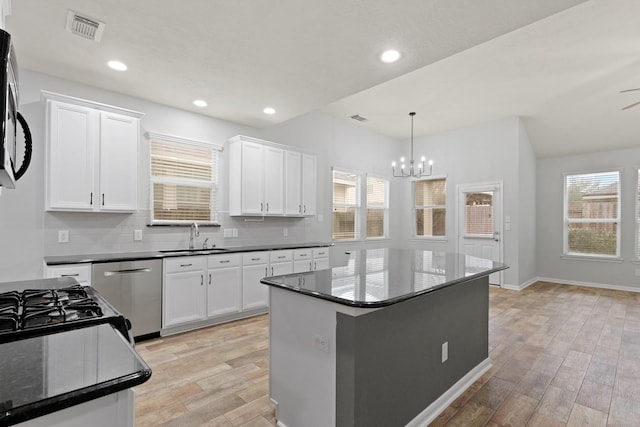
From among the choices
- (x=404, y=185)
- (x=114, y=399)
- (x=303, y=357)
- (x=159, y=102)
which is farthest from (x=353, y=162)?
(x=114, y=399)

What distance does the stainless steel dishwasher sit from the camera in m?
3.21

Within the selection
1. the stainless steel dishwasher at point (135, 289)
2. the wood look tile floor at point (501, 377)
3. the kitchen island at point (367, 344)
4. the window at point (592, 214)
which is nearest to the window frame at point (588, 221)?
the window at point (592, 214)

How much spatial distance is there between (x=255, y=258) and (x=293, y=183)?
136 centimetres

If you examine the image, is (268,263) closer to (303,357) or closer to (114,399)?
(303,357)

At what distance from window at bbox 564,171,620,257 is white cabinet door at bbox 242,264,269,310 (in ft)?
20.9

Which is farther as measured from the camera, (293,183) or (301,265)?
(293,183)

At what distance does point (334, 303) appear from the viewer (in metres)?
1.65

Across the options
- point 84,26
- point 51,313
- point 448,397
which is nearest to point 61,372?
point 51,313

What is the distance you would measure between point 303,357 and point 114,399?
4.03ft

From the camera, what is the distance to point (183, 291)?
3.68 metres

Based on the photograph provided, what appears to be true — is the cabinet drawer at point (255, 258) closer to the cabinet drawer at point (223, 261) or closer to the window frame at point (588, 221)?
the cabinet drawer at point (223, 261)

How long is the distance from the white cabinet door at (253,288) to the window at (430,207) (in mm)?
4319

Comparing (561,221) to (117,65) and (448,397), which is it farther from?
(117,65)

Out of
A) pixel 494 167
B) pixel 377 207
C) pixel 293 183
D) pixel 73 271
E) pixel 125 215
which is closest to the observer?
pixel 73 271
